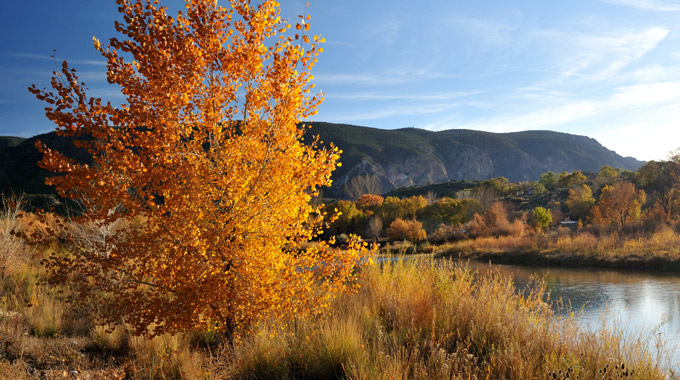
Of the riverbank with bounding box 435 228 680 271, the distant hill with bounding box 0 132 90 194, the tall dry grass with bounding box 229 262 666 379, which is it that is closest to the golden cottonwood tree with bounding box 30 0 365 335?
the tall dry grass with bounding box 229 262 666 379

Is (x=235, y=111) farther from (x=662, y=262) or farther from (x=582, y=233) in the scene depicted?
(x=582, y=233)

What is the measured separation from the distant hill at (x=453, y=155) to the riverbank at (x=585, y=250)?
65.2 meters

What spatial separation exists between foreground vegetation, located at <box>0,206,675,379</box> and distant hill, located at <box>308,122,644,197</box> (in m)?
84.7

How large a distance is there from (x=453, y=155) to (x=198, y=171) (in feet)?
477

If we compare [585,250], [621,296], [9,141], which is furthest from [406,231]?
[9,141]

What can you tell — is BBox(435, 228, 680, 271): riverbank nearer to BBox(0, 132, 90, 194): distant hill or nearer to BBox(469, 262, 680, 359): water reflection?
BBox(469, 262, 680, 359): water reflection

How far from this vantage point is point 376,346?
5.20 m

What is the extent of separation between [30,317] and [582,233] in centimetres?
2977

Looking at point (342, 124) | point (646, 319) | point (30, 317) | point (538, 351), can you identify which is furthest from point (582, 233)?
point (342, 124)

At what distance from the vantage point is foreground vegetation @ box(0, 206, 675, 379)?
4.47 meters

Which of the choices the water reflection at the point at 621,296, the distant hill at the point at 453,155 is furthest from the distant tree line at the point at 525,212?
the distant hill at the point at 453,155

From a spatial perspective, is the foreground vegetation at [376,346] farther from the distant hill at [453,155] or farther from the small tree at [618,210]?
the distant hill at [453,155]

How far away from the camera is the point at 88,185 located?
173 inches

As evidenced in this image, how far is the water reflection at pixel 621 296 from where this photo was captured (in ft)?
31.9
